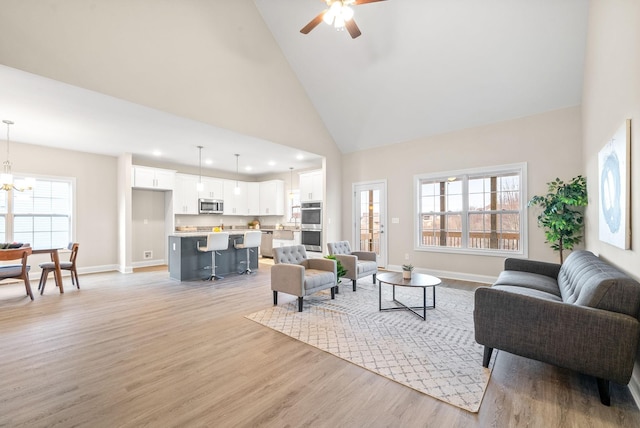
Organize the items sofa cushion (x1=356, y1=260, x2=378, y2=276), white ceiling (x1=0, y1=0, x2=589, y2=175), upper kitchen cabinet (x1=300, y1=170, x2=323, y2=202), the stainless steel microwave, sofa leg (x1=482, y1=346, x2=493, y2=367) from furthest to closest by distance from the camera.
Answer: the stainless steel microwave, upper kitchen cabinet (x1=300, y1=170, x2=323, y2=202), sofa cushion (x1=356, y1=260, x2=378, y2=276), white ceiling (x1=0, y1=0, x2=589, y2=175), sofa leg (x1=482, y1=346, x2=493, y2=367)

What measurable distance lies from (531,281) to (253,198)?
310 inches

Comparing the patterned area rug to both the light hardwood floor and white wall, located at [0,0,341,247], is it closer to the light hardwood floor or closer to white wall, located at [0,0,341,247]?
the light hardwood floor

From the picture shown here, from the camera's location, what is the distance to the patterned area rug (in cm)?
223

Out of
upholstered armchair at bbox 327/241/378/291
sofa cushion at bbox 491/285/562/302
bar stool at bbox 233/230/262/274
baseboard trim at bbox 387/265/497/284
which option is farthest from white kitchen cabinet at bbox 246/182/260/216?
sofa cushion at bbox 491/285/562/302

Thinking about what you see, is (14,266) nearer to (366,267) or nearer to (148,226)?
(148,226)

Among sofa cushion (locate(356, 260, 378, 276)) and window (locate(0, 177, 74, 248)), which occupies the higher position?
window (locate(0, 177, 74, 248))

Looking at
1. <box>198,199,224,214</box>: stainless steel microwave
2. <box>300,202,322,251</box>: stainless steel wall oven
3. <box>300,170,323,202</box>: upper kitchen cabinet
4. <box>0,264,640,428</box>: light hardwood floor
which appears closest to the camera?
<box>0,264,640,428</box>: light hardwood floor

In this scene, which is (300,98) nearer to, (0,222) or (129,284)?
(129,284)

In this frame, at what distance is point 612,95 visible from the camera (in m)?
2.80

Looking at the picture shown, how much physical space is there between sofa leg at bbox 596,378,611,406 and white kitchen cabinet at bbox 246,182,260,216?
868cm

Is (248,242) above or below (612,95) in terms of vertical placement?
below

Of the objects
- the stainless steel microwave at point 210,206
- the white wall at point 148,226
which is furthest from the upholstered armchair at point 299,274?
the white wall at point 148,226

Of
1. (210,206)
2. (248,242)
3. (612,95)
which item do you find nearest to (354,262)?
(248,242)

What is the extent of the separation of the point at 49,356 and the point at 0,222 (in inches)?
193
